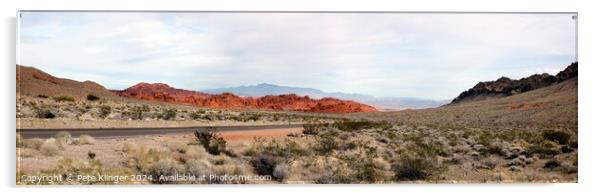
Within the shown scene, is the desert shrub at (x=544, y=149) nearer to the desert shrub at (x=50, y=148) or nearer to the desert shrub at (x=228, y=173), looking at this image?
the desert shrub at (x=228, y=173)

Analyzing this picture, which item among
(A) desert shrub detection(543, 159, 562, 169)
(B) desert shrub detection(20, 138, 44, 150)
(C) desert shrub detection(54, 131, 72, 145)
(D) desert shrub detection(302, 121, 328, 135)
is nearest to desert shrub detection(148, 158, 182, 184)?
(C) desert shrub detection(54, 131, 72, 145)

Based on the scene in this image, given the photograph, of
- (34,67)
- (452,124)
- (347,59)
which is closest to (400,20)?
(347,59)

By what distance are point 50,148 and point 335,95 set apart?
349cm

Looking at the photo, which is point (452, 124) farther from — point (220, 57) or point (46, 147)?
point (46, 147)

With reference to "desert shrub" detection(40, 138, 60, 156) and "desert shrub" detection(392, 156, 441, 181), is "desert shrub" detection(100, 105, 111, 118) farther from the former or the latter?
"desert shrub" detection(392, 156, 441, 181)

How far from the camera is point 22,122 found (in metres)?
7.55

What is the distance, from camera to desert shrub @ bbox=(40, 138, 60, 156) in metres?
7.54

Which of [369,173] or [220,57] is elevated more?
[220,57]

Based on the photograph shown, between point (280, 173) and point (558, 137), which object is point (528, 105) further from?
point (280, 173)

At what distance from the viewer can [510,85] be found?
815 centimetres

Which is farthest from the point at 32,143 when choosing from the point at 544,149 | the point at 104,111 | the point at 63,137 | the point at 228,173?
the point at 544,149

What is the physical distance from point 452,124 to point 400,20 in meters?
1.57

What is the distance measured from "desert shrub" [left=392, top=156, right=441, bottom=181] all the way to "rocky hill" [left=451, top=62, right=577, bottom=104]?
2.86 feet
